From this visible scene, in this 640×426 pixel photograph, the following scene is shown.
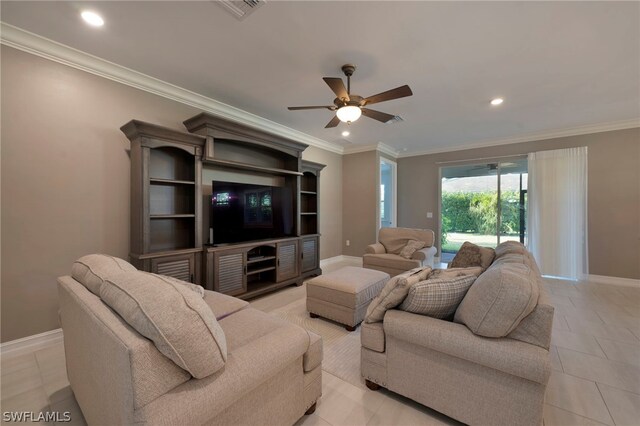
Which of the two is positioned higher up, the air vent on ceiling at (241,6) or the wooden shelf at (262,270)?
the air vent on ceiling at (241,6)

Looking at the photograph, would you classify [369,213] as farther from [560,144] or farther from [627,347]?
[627,347]

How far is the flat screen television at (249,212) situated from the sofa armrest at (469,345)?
2416mm

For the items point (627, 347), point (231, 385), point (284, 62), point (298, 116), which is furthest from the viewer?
point (298, 116)

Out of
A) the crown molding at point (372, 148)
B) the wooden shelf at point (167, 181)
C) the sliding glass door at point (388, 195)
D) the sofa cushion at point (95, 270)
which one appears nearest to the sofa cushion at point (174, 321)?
the sofa cushion at point (95, 270)

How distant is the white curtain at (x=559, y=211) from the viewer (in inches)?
169

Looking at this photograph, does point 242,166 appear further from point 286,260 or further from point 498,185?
point 498,185

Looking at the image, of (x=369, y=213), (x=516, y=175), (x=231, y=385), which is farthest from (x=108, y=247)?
(x=516, y=175)

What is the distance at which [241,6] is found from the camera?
1.81m

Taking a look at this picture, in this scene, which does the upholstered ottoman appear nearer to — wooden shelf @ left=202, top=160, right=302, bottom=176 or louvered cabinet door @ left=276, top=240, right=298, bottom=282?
louvered cabinet door @ left=276, top=240, right=298, bottom=282

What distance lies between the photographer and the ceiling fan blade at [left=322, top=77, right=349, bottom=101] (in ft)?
6.95

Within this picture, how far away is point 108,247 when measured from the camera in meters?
2.60

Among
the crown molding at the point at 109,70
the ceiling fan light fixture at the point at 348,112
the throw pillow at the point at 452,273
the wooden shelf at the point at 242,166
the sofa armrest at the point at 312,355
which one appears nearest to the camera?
the sofa armrest at the point at 312,355

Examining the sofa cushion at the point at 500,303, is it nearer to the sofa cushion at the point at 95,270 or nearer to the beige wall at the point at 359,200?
the sofa cushion at the point at 95,270

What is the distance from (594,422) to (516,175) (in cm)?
459
